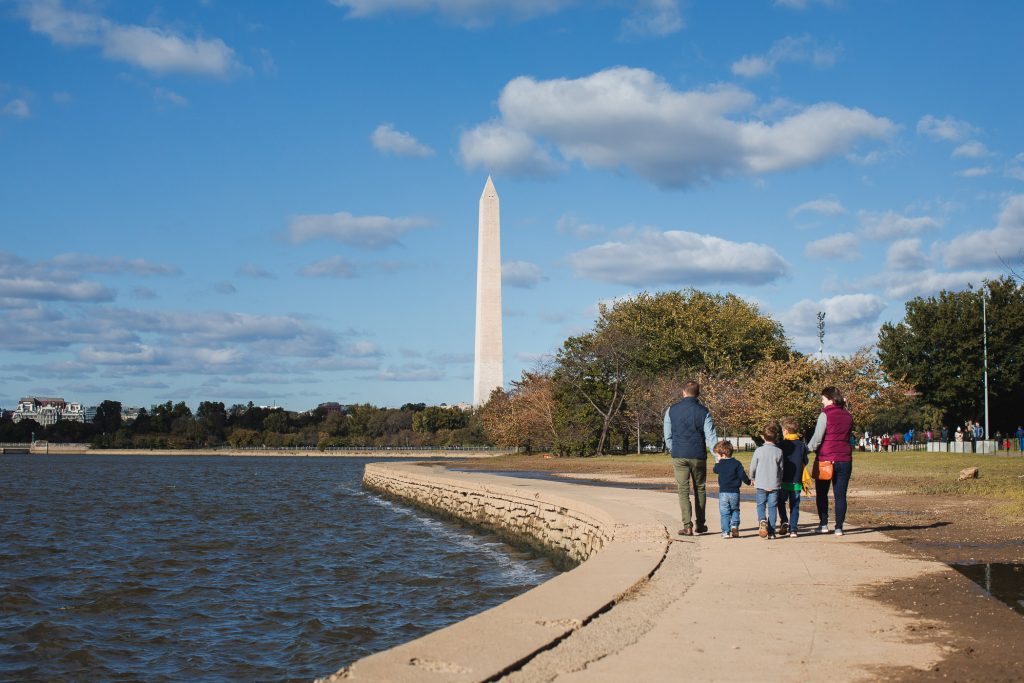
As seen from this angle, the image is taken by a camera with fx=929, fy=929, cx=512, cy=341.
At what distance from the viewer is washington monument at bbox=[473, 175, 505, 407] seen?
207ft

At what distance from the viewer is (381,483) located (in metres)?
40.4

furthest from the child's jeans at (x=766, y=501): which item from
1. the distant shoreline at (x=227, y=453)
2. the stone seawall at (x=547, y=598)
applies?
the distant shoreline at (x=227, y=453)

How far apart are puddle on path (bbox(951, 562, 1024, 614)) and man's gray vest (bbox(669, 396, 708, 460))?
3200mm

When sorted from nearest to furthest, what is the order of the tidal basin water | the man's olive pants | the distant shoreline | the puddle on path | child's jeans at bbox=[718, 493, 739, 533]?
the puddle on path < the tidal basin water < child's jeans at bbox=[718, 493, 739, 533] < the man's olive pants < the distant shoreline

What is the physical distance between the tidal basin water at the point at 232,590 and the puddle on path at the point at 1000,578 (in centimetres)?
597

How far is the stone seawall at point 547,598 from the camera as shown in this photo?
17.3 ft

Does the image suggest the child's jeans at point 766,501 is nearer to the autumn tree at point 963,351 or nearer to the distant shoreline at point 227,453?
the autumn tree at point 963,351

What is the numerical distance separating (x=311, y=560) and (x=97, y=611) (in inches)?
204

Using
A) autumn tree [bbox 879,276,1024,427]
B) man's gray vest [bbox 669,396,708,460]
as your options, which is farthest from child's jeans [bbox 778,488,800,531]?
autumn tree [bbox 879,276,1024,427]

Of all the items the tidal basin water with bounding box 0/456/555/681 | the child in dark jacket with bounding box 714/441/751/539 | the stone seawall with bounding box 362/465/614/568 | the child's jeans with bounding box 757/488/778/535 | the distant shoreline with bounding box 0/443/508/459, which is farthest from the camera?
the distant shoreline with bounding box 0/443/508/459

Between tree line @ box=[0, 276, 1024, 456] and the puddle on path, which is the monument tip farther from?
the puddle on path

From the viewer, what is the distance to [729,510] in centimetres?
Result: 1142

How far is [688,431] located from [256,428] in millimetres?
167698

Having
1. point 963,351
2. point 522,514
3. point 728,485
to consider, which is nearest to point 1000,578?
point 728,485
